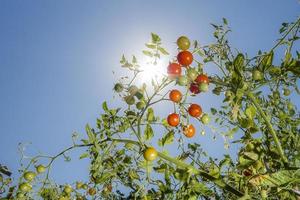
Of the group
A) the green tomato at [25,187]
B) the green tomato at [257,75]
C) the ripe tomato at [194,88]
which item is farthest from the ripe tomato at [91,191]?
the green tomato at [257,75]

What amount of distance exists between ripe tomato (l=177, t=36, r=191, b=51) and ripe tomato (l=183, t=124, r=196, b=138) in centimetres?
82

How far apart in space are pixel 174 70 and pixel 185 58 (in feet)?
0.58

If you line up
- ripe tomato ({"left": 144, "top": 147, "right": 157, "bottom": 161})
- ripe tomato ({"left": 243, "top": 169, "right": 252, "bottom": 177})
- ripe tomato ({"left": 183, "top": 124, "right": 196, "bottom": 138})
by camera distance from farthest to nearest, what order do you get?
1. ripe tomato ({"left": 183, "top": 124, "right": 196, "bottom": 138})
2. ripe tomato ({"left": 243, "top": 169, "right": 252, "bottom": 177})
3. ripe tomato ({"left": 144, "top": 147, "right": 157, "bottom": 161})

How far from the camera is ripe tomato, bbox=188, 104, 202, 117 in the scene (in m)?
3.44

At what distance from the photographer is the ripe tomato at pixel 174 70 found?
3.11m

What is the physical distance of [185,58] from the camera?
3.24m

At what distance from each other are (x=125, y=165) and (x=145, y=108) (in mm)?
1301

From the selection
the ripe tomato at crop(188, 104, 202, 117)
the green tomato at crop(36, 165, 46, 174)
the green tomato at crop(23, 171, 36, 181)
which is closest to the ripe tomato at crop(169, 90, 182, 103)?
the ripe tomato at crop(188, 104, 202, 117)

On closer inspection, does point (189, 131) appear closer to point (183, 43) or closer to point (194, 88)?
point (194, 88)

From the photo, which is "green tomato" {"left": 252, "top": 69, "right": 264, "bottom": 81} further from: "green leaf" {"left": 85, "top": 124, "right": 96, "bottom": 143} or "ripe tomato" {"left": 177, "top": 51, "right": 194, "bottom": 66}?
"green leaf" {"left": 85, "top": 124, "right": 96, "bottom": 143}

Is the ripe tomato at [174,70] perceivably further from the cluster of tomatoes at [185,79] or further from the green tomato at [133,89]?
the green tomato at [133,89]

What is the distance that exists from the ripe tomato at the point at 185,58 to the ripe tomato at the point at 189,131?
714 mm

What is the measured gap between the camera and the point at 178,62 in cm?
330

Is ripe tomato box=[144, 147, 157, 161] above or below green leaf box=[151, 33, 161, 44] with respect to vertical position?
below
